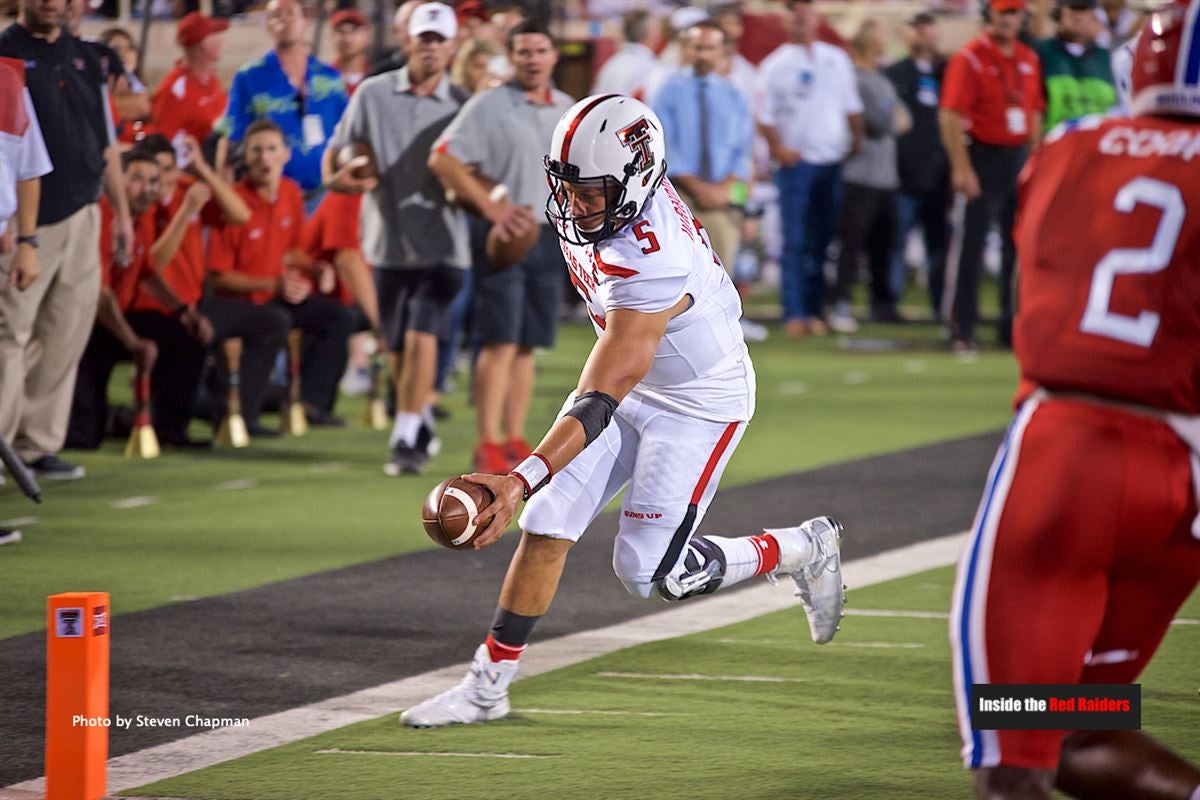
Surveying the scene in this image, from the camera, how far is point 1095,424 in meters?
3.45

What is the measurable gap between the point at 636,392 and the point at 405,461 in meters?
4.36

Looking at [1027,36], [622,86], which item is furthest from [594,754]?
[622,86]

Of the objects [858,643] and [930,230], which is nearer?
[858,643]

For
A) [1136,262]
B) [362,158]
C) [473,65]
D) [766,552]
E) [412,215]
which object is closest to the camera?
[1136,262]

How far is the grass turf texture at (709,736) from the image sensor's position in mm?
4980

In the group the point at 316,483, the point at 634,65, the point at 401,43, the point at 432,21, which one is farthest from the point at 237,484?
the point at 634,65

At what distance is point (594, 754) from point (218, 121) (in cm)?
758

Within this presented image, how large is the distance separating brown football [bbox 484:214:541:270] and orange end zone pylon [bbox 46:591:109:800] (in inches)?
203

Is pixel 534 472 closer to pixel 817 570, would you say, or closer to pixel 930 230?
pixel 817 570

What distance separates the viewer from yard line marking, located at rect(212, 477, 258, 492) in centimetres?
977

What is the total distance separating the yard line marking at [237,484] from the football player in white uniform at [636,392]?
4.27m

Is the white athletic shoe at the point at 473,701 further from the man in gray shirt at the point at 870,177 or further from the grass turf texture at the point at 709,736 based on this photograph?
the man in gray shirt at the point at 870,177

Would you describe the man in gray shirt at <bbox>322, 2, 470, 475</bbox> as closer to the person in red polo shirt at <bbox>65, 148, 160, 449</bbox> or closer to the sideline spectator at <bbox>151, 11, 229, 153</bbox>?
the person in red polo shirt at <bbox>65, 148, 160, 449</bbox>

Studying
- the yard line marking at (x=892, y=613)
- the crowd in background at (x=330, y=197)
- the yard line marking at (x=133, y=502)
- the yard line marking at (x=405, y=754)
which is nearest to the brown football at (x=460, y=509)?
the yard line marking at (x=405, y=754)
